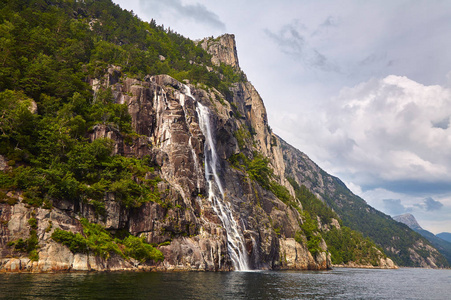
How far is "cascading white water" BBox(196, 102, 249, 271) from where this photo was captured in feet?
223

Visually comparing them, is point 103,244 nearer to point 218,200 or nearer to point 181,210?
point 181,210

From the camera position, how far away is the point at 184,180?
222ft

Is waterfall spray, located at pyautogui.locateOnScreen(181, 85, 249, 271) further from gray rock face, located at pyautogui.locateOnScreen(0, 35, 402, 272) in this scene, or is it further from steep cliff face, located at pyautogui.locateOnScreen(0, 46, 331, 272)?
gray rock face, located at pyautogui.locateOnScreen(0, 35, 402, 272)

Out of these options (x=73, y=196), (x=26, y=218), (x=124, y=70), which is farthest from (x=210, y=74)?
(x=26, y=218)

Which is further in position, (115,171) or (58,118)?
(58,118)

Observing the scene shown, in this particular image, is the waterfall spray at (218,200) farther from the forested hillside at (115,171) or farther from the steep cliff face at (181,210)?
the forested hillside at (115,171)

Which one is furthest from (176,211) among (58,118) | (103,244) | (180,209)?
(58,118)

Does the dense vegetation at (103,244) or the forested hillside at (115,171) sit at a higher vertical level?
the forested hillside at (115,171)

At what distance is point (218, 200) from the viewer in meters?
75.8

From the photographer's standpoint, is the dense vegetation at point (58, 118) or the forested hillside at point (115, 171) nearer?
the forested hillside at point (115, 171)

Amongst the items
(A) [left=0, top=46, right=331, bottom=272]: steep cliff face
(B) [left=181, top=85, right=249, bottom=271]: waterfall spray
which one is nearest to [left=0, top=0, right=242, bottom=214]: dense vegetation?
(A) [left=0, top=46, right=331, bottom=272]: steep cliff face

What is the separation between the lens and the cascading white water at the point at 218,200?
67875mm

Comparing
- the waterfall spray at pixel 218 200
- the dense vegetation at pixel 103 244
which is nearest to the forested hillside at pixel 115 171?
the dense vegetation at pixel 103 244

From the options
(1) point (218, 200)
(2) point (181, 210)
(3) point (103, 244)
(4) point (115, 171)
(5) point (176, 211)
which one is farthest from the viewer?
(1) point (218, 200)
